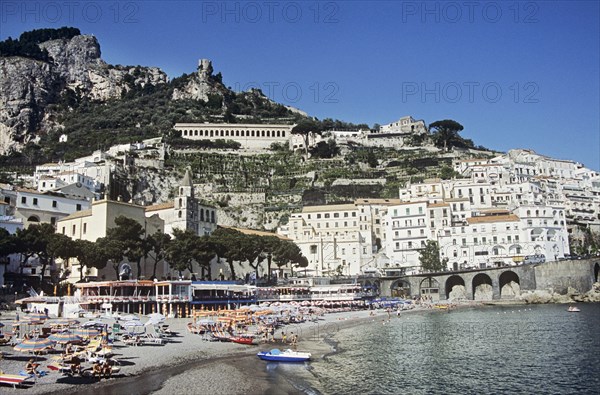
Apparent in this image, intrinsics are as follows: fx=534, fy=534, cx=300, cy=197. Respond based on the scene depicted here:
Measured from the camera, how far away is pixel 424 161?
399ft

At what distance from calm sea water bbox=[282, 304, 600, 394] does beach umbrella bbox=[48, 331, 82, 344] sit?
1196cm

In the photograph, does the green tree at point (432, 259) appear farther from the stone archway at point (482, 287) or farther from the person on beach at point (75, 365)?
the person on beach at point (75, 365)

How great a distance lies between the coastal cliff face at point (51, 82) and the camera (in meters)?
138

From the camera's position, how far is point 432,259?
8069 cm

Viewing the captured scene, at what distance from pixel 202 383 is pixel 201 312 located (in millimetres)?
24859

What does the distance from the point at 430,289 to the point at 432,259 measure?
4681 mm

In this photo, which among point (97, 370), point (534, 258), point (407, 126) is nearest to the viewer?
point (97, 370)

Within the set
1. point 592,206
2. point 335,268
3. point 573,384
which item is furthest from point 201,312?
point 592,206

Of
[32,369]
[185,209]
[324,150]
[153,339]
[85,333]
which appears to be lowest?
[153,339]

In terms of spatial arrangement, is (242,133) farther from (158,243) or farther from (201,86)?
(158,243)

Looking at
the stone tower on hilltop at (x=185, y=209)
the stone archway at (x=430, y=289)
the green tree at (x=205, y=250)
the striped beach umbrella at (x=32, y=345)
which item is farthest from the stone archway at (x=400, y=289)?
the striped beach umbrella at (x=32, y=345)

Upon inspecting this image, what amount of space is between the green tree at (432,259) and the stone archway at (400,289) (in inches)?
153

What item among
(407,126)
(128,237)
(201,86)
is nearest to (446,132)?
(407,126)

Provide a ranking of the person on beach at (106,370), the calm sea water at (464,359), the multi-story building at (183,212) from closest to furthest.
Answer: the person on beach at (106,370) < the calm sea water at (464,359) < the multi-story building at (183,212)
